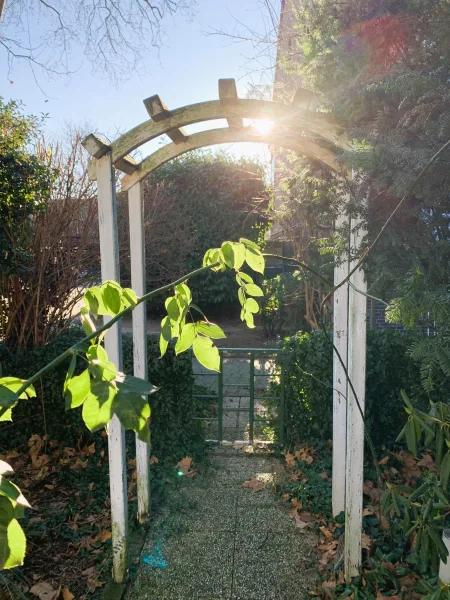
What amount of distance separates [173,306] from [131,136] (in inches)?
76.4

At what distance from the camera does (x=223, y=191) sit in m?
10.8

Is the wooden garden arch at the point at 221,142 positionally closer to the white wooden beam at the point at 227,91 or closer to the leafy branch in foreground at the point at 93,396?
the white wooden beam at the point at 227,91

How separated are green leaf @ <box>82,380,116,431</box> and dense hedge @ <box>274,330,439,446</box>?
3723 millimetres

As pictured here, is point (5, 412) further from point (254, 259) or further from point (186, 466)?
point (186, 466)

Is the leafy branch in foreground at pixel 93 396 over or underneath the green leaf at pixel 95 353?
underneath

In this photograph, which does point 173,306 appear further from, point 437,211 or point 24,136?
point 24,136

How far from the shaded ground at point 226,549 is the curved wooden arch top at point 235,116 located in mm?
2566

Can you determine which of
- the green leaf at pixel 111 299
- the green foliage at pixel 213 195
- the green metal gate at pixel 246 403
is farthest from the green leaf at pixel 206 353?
the green foliage at pixel 213 195

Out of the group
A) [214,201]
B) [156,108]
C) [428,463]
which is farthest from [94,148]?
[214,201]

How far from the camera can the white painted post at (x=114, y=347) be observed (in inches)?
111

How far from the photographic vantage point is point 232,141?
3.29 meters

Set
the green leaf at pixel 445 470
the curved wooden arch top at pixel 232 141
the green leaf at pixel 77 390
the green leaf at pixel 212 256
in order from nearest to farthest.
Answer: the green leaf at pixel 77 390
the green leaf at pixel 212 256
the green leaf at pixel 445 470
the curved wooden arch top at pixel 232 141

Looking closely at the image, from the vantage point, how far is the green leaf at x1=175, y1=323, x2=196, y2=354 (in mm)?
1187

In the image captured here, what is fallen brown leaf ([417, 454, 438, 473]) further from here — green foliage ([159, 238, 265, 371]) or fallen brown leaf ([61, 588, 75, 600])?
green foliage ([159, 238, 265, 371])
